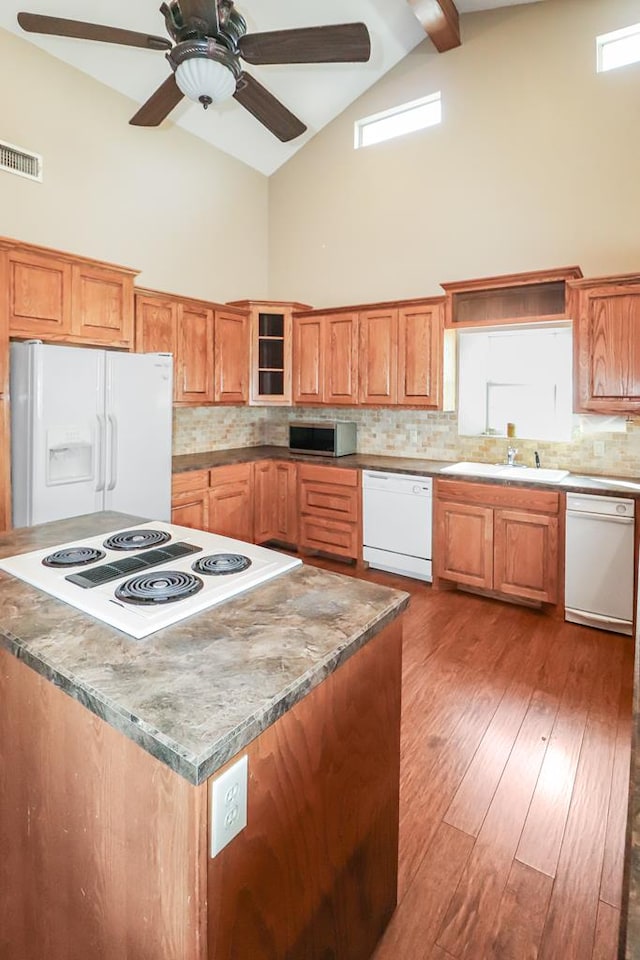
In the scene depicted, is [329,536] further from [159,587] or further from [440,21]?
[440,21]

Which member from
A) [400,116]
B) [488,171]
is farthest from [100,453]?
[400,116]

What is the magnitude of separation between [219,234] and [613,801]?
16.6 ft

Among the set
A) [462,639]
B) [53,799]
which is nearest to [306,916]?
[53,799]

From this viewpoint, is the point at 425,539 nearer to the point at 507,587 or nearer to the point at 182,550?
the point at 507,587

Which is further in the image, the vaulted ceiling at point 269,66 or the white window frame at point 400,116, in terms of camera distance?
the white window frame at point 400,116

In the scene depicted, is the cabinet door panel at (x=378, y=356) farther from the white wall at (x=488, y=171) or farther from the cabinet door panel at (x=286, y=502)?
the cabinet door panel at (x=286, y=502)

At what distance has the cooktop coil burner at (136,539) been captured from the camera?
68.0 inches

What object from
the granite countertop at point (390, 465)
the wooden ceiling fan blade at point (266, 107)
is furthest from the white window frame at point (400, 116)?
the granite countertop at point (390, 465)

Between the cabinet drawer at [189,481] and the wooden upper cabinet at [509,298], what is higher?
the wooden upper cabinet at [509,298]

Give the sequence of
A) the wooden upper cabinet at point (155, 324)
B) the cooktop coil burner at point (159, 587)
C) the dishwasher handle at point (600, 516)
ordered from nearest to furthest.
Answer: the cooktop coil burner at point (159, 587)
the dishwasher handle at point (600, 516)
the wooden upper cabinet at point (155, 324)

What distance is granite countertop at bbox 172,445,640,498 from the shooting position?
10.7ft

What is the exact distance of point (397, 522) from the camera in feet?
13.6

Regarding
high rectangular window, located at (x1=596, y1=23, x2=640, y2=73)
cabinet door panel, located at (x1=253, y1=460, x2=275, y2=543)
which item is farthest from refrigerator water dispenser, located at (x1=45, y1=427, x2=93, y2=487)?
high rectangular window, located at (x1=596, y1=23, x2=640, y2=73)

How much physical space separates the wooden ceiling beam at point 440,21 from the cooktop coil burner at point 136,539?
4.08 meters
